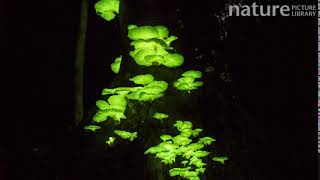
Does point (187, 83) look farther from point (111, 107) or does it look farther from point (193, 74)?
point (111, 107)

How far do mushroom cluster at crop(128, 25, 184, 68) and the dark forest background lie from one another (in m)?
0.67

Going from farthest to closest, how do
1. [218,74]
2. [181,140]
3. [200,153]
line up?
[218,74] < [200,153] < [181,140]

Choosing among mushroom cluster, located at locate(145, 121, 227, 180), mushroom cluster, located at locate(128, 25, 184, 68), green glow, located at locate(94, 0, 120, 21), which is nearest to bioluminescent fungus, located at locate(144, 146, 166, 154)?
mushroom cluster, located at locate(145, 121, 227, 180)

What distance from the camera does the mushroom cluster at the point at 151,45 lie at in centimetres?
241

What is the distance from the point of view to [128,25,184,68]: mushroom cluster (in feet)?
7.91

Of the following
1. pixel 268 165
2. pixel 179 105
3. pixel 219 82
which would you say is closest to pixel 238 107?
pixel 219 82

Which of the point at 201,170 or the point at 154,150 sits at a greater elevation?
the point at 154,150

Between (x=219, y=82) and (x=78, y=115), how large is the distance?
162 cm

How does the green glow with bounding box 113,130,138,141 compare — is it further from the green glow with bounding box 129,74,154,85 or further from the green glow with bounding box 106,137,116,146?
the green glow with bounding box 129,74,154,85

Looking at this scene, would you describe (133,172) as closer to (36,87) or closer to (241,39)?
(36,87)

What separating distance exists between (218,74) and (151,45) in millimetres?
2052

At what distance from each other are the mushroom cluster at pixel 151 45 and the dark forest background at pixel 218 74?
2.20 feet

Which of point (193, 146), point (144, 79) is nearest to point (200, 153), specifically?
point (193, 146)

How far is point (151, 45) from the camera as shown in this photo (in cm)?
246
